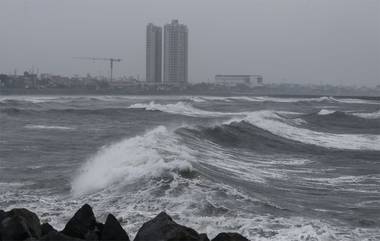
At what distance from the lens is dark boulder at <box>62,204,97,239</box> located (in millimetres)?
7527

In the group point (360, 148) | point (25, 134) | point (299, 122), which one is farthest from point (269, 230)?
point (299, 122)

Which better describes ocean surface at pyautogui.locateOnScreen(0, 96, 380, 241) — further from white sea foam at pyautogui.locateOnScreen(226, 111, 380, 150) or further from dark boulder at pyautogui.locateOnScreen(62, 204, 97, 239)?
dark boulder at pyautogui.locateOnScreen(62, 204, 97, 239)

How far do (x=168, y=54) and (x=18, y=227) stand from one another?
168133 mm

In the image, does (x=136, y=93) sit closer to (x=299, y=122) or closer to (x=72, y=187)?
(x=299, y=122)

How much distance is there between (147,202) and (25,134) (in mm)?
16163

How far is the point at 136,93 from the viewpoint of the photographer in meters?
112

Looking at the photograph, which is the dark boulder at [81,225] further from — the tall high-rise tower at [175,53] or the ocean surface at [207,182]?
the tall high-rise tower at [175,53]

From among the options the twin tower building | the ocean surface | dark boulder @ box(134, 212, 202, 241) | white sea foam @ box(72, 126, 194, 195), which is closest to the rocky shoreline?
dark boulder @ box(134, 212, 202, 241)

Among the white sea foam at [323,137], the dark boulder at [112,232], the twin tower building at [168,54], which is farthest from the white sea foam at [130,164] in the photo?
the twin tower building at [168,54]

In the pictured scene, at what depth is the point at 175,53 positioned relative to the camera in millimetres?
172500

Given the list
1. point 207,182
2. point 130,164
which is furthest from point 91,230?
point 130,164

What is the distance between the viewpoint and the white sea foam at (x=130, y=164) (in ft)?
40.7

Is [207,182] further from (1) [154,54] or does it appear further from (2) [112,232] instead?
(1) [154,54]

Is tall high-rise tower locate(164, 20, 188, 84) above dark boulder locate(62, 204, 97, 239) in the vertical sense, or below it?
above
